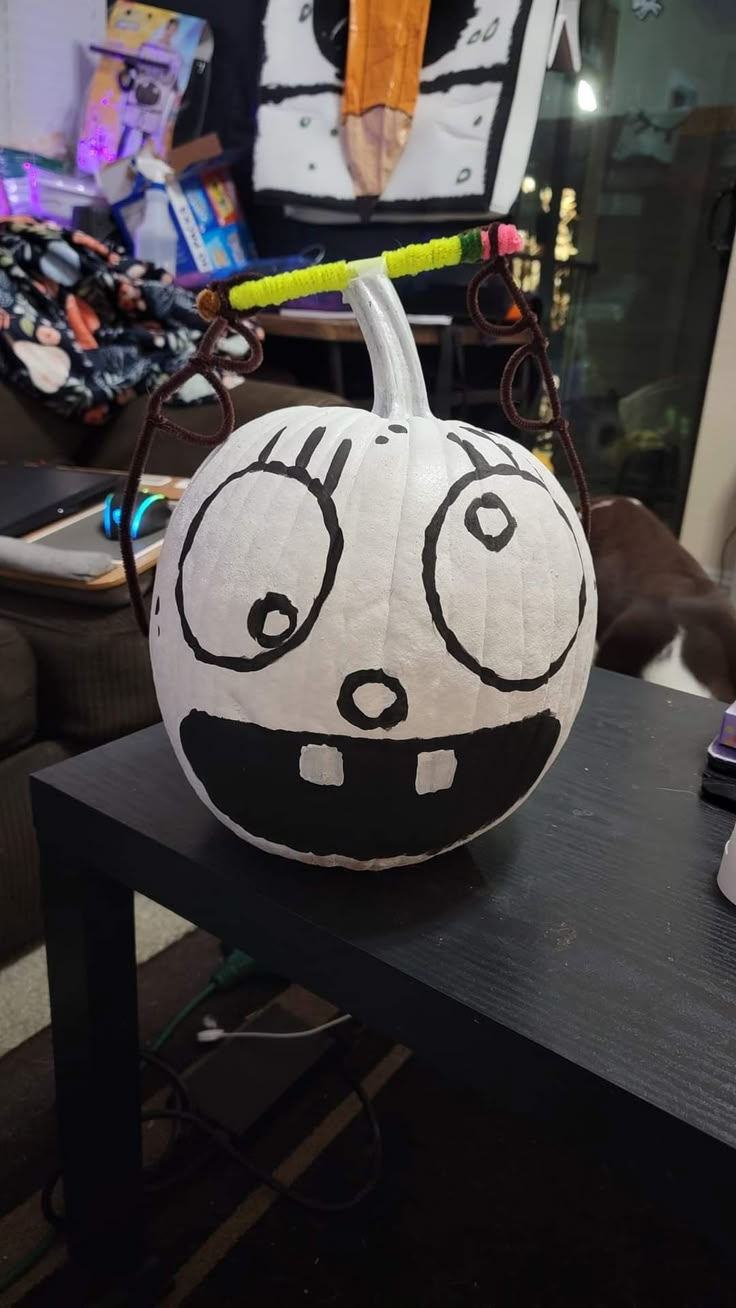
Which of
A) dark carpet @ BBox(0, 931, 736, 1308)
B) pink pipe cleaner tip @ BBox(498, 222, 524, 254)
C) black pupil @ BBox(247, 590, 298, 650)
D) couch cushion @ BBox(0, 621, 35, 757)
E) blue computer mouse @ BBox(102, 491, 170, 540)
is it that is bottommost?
dark carpet @ BBox(0, 931, 736, 1308)

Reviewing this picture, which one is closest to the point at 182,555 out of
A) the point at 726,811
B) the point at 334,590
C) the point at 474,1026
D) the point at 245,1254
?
the point at 334,590

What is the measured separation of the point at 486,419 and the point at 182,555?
5.97ft

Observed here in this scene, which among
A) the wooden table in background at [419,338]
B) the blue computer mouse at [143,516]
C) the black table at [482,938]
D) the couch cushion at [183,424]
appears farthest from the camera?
the wooden table in background at [419,338]

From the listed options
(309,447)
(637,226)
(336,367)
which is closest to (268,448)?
(309,447)

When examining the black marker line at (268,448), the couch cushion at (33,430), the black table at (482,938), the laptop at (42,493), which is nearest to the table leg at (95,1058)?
the black table at (482,938)

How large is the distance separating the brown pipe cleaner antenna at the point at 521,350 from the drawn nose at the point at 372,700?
174mm

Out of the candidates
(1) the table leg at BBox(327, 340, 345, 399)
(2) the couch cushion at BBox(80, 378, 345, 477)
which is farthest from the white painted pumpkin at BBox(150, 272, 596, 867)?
(1) the table leg at BBox(327, 340, 345, 399)

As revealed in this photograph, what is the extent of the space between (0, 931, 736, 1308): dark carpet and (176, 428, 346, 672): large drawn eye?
54 cm

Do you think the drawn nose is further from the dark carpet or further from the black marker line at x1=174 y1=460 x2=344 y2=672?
the dark carpet

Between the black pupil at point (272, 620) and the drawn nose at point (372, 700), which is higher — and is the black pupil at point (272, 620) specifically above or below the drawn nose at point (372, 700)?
above

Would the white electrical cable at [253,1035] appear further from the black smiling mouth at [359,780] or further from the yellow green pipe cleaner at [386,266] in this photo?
the yellow green pipe cleaner at [386,266]

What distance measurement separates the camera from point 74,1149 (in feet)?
2.07

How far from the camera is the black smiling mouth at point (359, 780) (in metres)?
0.43

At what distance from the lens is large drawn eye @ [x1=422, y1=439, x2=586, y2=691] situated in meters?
0.42
